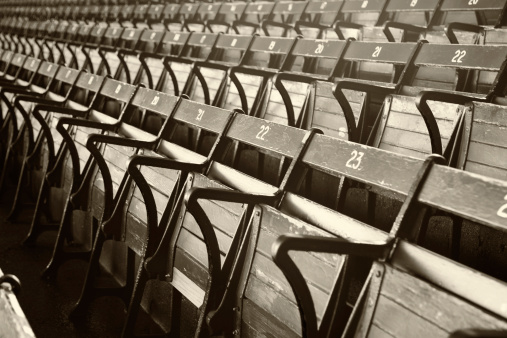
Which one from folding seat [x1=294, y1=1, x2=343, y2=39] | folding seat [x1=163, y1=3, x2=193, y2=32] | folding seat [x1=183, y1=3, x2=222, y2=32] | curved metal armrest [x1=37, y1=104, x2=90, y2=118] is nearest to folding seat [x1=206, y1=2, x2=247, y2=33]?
folding seat [x1=183, y1=3, x2=222, y2=32]

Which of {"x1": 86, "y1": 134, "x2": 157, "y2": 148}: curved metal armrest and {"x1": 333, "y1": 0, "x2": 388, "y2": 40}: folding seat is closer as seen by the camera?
{"x1": 86, "y1": 134, "x2": 157, "y2": 148}: curved metal armrest

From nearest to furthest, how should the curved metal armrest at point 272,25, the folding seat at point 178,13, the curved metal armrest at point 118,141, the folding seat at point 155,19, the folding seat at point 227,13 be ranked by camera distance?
the curved metal armrest at point 118,141
the curved metal armrest at point 272,25
the folding seat at point 227,13
the folding seat at point 178,13
the folding seat at point 155,19

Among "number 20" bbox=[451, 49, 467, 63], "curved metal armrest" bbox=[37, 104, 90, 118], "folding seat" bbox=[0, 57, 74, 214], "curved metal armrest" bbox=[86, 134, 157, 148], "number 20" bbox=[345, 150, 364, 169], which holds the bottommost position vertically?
"folding seat" bbox=[0, 57, 74, 214]

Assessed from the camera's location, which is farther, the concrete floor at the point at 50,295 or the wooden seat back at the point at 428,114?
the concrete floor at the point at 50,295

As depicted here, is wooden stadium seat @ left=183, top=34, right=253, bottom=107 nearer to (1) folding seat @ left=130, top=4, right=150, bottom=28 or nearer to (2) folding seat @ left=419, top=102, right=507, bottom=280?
(2) folding seat @ left=419, top=102, right=507, bottom=280

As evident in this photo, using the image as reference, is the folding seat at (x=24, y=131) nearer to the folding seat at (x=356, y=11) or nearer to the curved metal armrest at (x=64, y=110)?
the curved metal armrest at (x=64, y=110)

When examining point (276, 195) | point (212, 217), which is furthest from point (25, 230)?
point (276, 195)

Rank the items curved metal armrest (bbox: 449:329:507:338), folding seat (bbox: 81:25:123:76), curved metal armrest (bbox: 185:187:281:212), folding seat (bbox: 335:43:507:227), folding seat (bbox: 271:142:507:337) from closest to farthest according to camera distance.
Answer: curved metal armrest (bbox: 449:329:507:338) → folding seat (bbox: 271:142:507:337) → curved metal armrest (bbox: 185:187:281:212) → folding seat (bbox: 335:43:507:227) → folding seat (bbox: 81:25:123:76)

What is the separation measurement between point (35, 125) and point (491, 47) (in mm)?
1682

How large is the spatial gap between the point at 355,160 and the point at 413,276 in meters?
0.23

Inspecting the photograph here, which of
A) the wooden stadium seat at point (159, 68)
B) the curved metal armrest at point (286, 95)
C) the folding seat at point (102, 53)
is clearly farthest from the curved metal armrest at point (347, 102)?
the folding seat at point (102, 53)

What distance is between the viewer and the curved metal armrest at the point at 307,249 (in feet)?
1.94

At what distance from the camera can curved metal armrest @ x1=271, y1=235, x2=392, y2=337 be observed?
0.59m

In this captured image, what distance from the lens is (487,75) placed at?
1433mm
